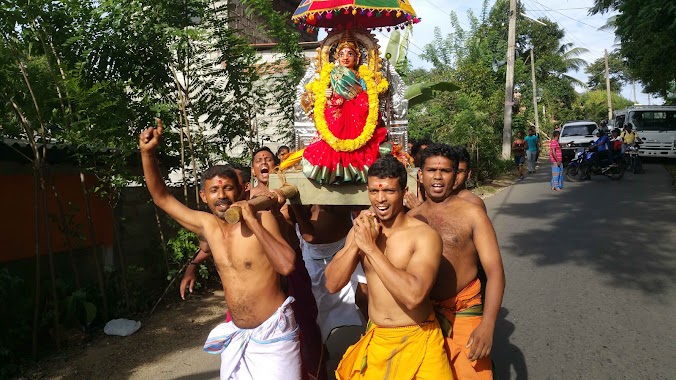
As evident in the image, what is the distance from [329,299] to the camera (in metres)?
4.83

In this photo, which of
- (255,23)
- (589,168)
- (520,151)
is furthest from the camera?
(520,151)

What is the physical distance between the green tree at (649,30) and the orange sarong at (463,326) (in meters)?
7.04

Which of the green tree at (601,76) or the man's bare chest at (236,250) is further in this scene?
the green tree at (601,76)

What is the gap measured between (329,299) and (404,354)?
2.11 metres

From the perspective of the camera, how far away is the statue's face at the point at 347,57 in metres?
4.67

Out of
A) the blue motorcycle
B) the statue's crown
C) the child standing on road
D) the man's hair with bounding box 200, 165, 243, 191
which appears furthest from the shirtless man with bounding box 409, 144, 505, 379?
the blue motorcycle

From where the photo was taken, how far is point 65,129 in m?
5.14

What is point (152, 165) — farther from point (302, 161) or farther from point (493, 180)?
point (493, 180)

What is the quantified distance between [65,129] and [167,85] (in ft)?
5.77

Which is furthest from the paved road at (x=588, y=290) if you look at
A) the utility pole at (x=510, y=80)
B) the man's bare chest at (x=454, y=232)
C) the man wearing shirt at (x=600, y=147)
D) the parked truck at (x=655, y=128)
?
the parked truck at (x=655, y=128)

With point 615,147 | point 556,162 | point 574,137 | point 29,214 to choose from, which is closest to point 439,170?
point 29,214

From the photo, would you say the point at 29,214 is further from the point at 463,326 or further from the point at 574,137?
the point at 574,137

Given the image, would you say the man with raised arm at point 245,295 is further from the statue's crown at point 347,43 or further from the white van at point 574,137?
the white van at point 574,137

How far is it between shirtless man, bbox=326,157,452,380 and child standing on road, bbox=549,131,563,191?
1215 cm
